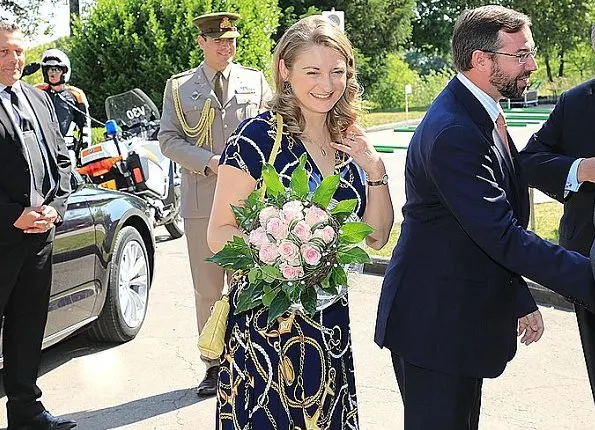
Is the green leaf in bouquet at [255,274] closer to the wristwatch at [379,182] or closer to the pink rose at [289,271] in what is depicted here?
the pink rose at [289,271]

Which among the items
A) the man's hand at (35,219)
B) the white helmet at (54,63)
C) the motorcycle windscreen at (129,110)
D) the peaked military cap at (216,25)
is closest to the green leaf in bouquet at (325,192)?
the man's hand at (35,219)

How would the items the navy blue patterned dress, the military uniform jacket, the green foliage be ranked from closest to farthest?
the navy blue patterned dress < the military uniform jacket < the green foliage

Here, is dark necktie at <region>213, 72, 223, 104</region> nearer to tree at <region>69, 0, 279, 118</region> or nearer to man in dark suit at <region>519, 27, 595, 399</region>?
man in dark suit at <region>519, 27, 595, 399</region>

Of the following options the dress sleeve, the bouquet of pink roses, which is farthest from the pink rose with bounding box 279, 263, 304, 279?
the dress sleeve

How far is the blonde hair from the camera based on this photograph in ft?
10.6

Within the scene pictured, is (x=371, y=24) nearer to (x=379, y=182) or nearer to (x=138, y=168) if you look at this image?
(x=138, y=168)

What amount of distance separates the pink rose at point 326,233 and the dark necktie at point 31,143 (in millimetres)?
2436

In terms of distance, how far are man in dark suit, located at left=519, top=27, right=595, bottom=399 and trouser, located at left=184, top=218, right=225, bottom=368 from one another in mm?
2282

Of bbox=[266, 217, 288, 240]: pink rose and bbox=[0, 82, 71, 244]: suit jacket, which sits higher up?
bbox=[266, 217, 288, 240]: pink rose

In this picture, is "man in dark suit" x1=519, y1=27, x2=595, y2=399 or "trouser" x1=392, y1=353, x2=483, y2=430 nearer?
"trouser" x1=392, y1=353, x2=483, y2=430

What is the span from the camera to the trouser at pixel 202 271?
5.53m

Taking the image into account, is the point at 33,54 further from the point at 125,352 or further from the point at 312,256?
the point at 312,256

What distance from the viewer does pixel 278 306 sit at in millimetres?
2924

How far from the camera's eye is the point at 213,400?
5.43 meters
